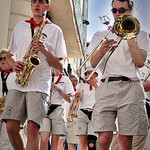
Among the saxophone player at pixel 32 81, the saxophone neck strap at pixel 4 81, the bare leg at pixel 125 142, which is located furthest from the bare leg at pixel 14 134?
the saxophone neck strap at pixel 4 81

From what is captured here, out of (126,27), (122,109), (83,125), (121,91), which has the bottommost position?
(83,125)

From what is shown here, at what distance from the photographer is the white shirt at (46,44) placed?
13.5 ft

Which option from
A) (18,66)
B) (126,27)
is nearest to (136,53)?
(126,27)

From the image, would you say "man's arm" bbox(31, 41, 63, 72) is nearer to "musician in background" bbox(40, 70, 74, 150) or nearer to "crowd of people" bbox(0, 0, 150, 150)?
"crowd of people" bbox(0, 0, 150, 150)

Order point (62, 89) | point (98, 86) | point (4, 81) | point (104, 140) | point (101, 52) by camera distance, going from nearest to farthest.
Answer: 1. point (104, 140)
2. point (101, 52)
3. point (98, 86)
4. point (4, 81)
5. point (62, 89)

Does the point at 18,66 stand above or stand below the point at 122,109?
above

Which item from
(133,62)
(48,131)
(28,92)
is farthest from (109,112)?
(48,131)

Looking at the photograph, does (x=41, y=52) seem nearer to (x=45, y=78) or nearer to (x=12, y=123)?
(x=45, y=78)

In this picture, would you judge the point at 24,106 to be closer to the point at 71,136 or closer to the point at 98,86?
the point at 98,86

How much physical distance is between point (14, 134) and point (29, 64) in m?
0.94

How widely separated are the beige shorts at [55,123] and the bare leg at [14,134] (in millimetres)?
2771

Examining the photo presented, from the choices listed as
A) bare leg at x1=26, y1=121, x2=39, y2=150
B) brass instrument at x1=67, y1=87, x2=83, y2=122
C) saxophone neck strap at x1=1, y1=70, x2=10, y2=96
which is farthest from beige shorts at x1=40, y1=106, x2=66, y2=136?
bare leg at x1=26, y1=121, x2=39, y2=150

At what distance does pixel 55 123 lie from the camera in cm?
687

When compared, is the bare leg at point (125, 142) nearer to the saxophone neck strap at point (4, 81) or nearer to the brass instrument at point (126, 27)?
the brass instrument at point (126, 27)
